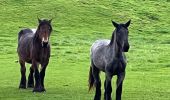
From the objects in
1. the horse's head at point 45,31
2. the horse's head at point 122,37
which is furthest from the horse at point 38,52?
the horse's head at point 122,37

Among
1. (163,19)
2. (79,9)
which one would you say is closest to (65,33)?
(79,9)

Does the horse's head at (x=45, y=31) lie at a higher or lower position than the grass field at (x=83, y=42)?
higher

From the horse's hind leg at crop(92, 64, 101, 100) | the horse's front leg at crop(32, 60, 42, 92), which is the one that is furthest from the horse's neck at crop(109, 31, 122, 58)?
the horse's front leg at crop(32, 60, 42, 92)

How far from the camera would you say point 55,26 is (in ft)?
295

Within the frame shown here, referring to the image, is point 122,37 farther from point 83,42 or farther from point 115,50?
point 83,42

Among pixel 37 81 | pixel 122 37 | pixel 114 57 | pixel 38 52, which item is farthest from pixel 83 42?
pixel 122 37

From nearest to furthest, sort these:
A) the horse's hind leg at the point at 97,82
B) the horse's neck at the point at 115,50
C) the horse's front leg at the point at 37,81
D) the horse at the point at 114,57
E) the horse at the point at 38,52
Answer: the horse at the point at 114,57
the horse's neck at the point at 115,50
the horse's hind leg at the point at 97,82
the horse at the point at 38,52
the horse's front leg at the point at 37,81

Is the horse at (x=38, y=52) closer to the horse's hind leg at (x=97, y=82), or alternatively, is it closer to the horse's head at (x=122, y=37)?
the horse's hind leg at (x=97, y=82)

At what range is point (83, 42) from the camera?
65500 mm

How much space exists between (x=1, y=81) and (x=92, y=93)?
7185mm

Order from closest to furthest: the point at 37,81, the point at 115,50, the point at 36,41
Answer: the point at 115,50 → the point at 37,81 → the point at 36,41

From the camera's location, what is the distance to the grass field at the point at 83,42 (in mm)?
22344

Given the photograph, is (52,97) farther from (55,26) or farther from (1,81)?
(55,26)

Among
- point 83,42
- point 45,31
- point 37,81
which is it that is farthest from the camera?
point 83,42
